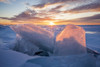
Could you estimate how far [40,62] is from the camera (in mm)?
1373

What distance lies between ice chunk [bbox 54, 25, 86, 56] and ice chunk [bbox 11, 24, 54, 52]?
0.29 meters

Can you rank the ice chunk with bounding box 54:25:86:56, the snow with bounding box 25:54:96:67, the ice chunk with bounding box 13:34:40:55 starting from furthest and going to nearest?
the ice chunk with bounding box 13:34:40:55, the ice chunk with bounding box 54:25:86:56, the snow with bounding box 25:54:96:67

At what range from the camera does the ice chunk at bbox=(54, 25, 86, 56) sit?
1.73 m

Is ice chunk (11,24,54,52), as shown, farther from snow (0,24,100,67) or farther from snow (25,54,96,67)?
snow (25,54,96,67)

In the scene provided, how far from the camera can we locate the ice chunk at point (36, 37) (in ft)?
6.75

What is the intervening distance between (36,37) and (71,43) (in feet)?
2.86

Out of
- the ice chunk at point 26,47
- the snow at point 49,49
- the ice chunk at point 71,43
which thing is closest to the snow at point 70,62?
the snow at point 49,49

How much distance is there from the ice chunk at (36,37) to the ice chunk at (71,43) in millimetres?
287

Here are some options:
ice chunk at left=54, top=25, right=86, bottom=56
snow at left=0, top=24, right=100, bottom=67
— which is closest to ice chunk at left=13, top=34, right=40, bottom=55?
snow at left=0, top=24, right=100, bottom=67

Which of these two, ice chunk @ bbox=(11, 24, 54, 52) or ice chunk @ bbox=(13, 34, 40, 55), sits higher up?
ice chunk @ bbox=(11, 24, 54, 52)

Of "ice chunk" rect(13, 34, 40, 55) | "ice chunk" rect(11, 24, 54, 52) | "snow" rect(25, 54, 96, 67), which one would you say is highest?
"ice chunk" rect(11, 24, 54, 52)

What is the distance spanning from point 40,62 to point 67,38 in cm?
83

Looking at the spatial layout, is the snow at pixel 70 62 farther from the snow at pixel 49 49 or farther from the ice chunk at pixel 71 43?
the ice chunk at pixel 71 43

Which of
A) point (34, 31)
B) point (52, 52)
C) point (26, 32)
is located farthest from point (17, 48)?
point (52, 52)
